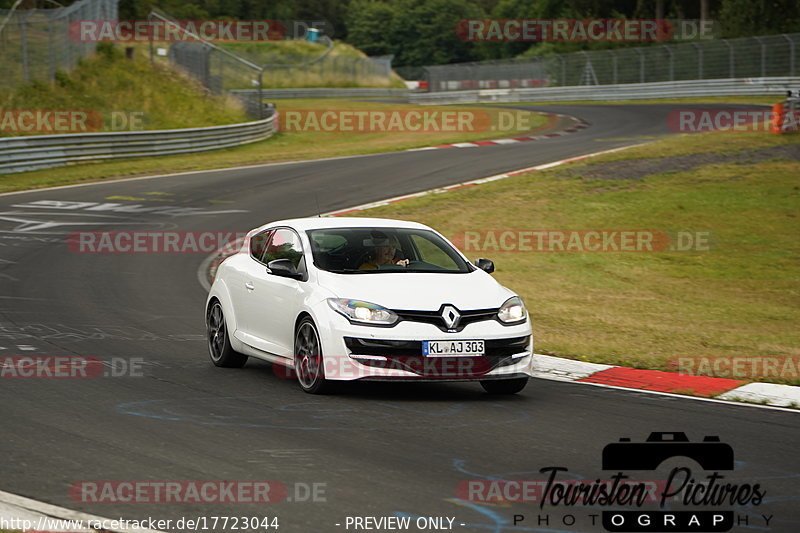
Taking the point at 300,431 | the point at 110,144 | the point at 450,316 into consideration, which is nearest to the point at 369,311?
the point at 450,316

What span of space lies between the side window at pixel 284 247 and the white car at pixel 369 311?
0.01 metres

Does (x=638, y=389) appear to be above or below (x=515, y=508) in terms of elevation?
below

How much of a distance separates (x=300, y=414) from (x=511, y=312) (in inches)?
81.1

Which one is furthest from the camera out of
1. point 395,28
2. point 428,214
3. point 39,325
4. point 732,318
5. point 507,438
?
point 395,28

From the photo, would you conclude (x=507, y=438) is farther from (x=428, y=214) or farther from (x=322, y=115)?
(x=322, y=115)

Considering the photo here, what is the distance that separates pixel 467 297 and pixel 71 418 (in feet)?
10.8

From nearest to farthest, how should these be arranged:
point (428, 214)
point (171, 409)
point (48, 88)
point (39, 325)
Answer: point (171, 409)
point (39, 325)
point (428, 214)
point (48, 88)

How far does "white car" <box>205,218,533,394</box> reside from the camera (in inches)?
356

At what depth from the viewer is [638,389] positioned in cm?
1034

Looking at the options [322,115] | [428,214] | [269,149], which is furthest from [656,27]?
[428,214]

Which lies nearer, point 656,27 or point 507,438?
point 507,438

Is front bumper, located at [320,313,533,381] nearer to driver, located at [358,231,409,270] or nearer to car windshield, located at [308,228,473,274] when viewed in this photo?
car windshield, located at [308,228,473,274]

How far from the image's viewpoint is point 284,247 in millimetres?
10680

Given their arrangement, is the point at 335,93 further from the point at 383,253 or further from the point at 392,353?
the point at 392,353
